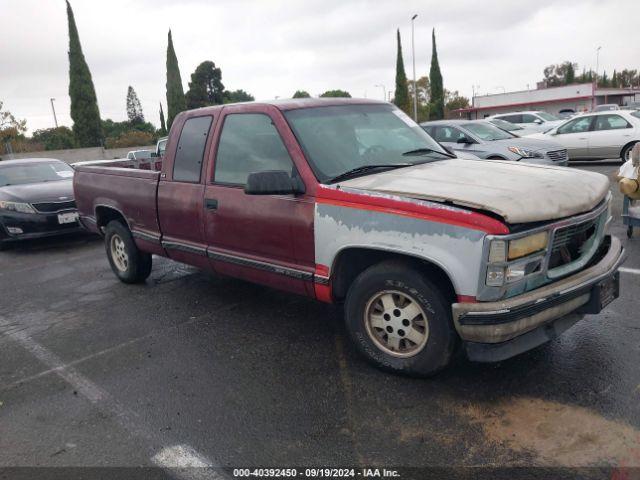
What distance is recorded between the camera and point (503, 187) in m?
3.38

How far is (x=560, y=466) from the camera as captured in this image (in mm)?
2668

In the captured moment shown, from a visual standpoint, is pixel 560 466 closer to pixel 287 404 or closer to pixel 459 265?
pixel 459 265

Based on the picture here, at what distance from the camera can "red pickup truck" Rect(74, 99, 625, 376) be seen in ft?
10.1

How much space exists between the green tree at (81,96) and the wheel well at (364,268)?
39096 mm

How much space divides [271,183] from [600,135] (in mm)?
12936

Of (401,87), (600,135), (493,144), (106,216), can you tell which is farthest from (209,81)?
(106,216)

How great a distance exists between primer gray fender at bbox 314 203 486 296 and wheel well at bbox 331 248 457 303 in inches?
4.3

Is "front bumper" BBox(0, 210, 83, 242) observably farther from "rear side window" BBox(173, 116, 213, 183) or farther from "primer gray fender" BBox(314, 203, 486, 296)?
"primer gray fender" BBox(314, 203, 486, 296)

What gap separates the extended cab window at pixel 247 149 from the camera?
4.16 metres

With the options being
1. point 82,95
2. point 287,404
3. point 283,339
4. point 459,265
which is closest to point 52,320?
point 283,339

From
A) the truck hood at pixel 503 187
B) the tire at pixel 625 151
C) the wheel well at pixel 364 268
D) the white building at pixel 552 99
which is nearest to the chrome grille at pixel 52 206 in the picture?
the wheel well at pixel 364 268

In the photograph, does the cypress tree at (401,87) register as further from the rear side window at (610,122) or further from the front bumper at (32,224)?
the front bumper at (32,224)

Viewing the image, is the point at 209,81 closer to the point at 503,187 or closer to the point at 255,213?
the point at 255,213

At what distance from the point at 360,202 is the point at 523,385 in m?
1.57
